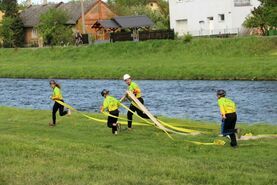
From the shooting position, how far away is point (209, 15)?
76000 mm

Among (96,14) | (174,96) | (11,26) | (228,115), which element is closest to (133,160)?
(228,115)

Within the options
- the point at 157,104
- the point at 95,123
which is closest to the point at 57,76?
the point at 157,104

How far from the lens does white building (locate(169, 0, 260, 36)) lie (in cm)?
7344

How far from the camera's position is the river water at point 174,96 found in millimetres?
29719

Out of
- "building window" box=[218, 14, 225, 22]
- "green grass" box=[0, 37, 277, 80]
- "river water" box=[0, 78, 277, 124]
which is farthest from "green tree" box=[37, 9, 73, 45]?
"river water" box=[0, 78, 277, 124]

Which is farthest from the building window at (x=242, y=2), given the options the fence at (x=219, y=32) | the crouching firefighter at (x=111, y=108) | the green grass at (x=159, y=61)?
the crouching firefighter at (x=111, y=108)

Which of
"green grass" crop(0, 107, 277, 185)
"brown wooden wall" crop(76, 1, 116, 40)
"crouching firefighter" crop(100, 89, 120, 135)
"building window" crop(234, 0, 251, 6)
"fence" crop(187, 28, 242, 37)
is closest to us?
"green grass" crop(0, 107, 277, 185)

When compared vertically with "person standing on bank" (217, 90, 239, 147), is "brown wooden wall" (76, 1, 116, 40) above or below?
above

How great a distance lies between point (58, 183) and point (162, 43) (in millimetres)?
50749

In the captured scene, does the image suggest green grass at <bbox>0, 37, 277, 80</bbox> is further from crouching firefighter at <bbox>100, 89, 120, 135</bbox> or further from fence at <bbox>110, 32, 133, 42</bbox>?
crouching firefighter at <bbox>100, 89, 120, 135</bbox>

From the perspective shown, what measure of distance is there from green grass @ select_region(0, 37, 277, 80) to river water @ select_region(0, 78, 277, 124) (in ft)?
6.54

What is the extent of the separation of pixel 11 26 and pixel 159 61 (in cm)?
4409

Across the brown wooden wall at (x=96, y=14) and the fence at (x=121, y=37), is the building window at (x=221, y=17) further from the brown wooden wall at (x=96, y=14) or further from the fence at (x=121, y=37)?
the brown wooden wall at (x=96, y=14)

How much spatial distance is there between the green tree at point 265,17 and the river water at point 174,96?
627 inches
